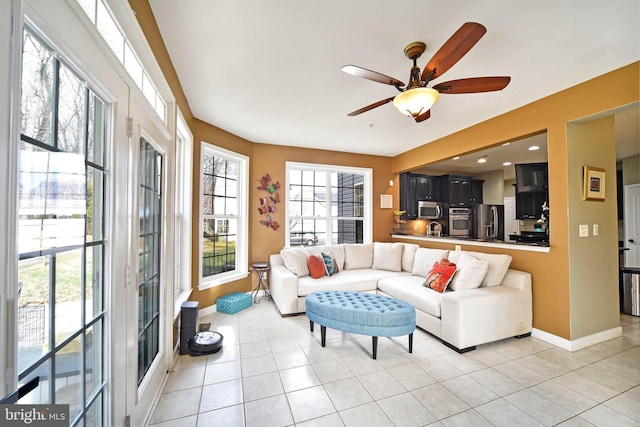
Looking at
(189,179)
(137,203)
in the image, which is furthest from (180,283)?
(137,203)

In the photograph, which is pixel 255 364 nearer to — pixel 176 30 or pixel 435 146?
pixel 176 30

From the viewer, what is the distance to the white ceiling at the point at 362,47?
65.5 inches

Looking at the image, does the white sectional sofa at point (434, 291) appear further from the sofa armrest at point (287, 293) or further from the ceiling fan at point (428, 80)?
the ceiling fan at point (428, 80)

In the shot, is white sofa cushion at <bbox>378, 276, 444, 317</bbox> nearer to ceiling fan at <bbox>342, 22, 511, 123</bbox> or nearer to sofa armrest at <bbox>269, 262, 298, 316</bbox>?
sofa armrest at <bbox>269, 262, 298, 316</bbox>

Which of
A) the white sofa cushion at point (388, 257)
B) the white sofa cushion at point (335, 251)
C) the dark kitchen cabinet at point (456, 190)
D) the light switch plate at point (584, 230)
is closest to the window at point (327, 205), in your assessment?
the white sofa cushion at point (335, 251)

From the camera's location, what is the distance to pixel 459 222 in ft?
19.6

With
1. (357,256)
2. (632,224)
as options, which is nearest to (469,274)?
(357,256)

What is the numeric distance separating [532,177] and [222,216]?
4.99m

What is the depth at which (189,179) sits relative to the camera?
3.18m

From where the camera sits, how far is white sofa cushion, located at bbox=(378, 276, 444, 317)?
9.64ft

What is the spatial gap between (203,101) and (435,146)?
11.6ft

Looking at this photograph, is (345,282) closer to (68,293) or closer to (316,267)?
(316,267)

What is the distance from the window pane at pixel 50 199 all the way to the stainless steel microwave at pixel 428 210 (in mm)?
5579

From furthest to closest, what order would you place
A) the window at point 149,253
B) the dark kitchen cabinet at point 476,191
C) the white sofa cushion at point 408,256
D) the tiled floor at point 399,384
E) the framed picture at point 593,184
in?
the dark kitchen cabinet at point 476,191 → the white sofa cushion at point 408,256 → the framed picture at point 593,184 → the tiled floor at point 399,384 → the window at point 149,253
